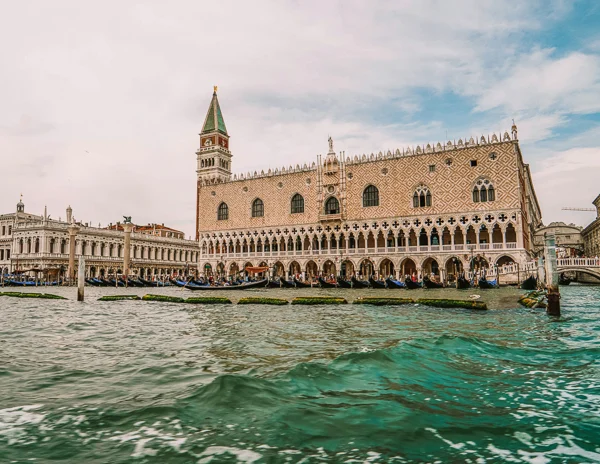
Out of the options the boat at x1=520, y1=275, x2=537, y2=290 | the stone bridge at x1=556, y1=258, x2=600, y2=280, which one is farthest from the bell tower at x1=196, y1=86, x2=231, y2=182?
the boat at x1=520, y1=275, x2=537, y2=290

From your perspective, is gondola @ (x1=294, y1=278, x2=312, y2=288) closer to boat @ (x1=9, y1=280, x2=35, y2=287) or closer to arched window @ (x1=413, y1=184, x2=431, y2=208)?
arched window @ (x1=413, y1=184, x2=431, y2=208)

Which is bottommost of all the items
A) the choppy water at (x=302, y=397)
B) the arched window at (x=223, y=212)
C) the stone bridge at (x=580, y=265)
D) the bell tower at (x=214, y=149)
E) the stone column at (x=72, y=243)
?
the choppy water at (x=302, y=397)

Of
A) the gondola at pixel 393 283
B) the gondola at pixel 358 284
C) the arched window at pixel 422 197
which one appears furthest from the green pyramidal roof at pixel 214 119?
the gondola at pixel 393 283

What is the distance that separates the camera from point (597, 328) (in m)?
8.59

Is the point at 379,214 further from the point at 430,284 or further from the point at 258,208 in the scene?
the point at 258,208

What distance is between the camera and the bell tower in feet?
178

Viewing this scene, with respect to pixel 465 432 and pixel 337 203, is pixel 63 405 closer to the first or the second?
pixel 465 432

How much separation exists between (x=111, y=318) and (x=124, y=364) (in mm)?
6210

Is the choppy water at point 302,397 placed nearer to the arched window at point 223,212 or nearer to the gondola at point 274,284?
the gondola at point 274,284

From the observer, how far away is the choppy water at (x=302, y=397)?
290cm

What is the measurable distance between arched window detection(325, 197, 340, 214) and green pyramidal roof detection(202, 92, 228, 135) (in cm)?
2379

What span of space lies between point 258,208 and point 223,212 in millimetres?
4098

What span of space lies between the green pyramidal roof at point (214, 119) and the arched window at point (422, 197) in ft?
99.5

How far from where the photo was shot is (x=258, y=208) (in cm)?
4144
